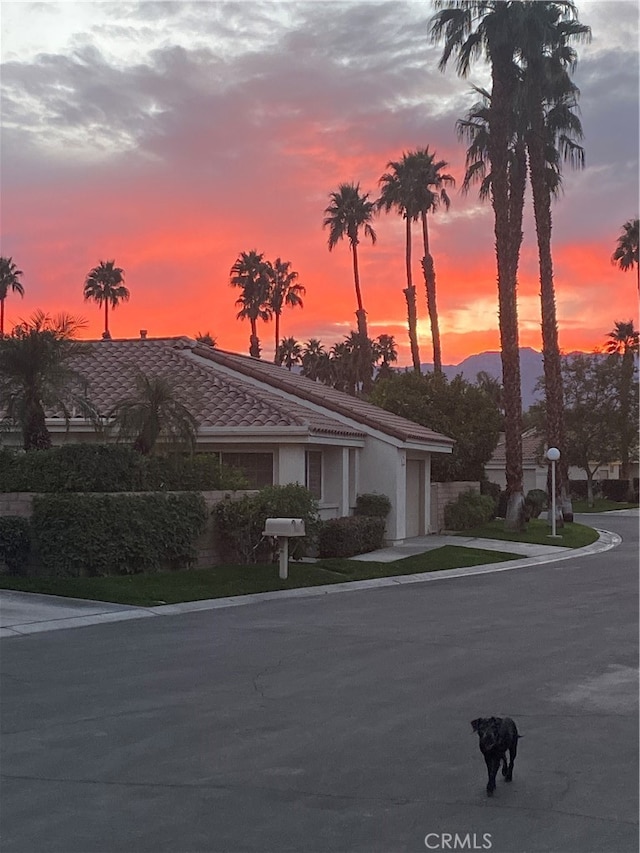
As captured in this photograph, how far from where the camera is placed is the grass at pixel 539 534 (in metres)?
31.3

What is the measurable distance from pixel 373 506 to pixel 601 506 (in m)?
39.9

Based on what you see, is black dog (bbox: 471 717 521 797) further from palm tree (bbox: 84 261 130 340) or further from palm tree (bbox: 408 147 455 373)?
palm tree (bbox: 84 261 130 340)

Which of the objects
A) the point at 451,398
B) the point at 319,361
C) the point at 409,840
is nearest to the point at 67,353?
the point at 409,840

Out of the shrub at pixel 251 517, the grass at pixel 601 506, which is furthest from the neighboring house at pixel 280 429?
the grass at pixel 601 506

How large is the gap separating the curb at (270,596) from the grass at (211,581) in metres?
0.26

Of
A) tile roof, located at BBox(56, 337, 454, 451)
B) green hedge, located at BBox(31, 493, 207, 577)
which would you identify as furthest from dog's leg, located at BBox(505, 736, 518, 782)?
tile roof, located at BBox(56, 337, 454, 451)

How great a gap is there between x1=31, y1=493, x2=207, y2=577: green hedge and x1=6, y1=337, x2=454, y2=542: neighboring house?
17.5ft

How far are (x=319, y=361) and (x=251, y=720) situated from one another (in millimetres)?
78494

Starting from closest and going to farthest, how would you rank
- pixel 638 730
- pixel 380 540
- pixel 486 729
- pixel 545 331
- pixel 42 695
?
pixel 486 729 < pixel 638 730 < pixel 42 695 < pixel 380 540 < pixel 545 331

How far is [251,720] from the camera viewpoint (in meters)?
8.73

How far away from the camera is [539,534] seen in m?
33.7

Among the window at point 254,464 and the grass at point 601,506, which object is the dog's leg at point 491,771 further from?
the grass at point 601,506

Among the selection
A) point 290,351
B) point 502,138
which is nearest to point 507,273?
point 502,138

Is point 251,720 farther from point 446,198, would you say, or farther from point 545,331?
point 446,198
